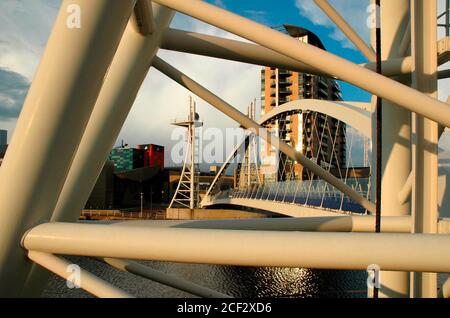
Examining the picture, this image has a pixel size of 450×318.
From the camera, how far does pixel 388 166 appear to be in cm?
412

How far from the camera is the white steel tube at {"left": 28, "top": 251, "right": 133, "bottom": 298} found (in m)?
2.37

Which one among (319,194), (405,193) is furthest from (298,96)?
(405,193)

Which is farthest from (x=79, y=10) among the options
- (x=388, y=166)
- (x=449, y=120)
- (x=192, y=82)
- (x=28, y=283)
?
Answer: (x=388, y=166)

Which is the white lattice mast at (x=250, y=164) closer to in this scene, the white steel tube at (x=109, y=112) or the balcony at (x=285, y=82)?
the balcony at (x=285, y=82)

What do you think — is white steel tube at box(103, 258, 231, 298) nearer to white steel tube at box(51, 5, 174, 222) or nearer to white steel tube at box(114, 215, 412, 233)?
white steel tube at box(114, 215, 412, 233)

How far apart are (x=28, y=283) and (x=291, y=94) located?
3367 inches

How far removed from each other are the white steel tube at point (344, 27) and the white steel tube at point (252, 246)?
3.20m

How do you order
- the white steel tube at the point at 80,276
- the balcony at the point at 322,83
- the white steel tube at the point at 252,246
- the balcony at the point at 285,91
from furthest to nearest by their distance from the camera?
the balcony at the point at 322,83
the balcony at the point at 285,91
the white steel tube at the point at 80,276
the white steel tube at the point at 252,246

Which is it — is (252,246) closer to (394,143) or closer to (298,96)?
(394,143)

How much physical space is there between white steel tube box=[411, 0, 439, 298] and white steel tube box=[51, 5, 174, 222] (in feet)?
7.94

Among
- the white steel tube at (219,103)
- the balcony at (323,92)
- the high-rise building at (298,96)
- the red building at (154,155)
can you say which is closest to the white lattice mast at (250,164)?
the high-rise building at (298,96)

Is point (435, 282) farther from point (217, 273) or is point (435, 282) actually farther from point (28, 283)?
point (217, 273)

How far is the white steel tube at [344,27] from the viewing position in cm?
454

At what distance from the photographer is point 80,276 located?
244cm
